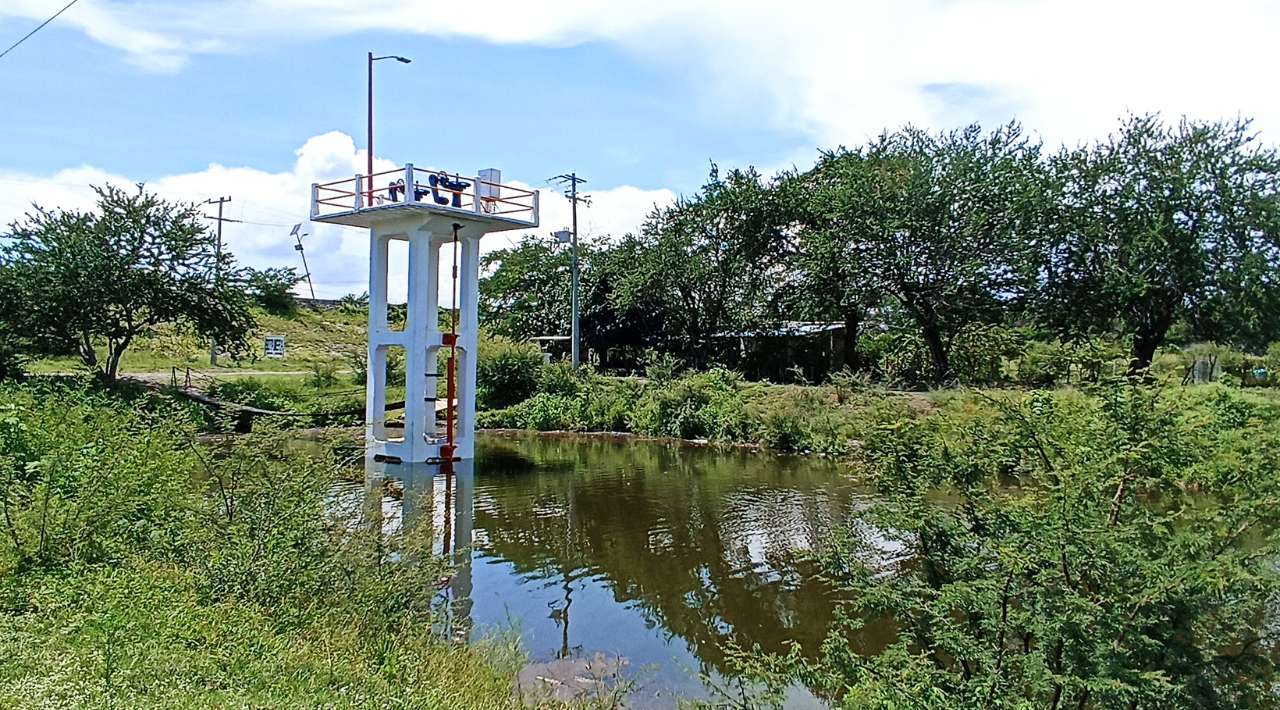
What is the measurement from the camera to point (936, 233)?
29.5m

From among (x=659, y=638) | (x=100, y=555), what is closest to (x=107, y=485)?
(x=100, y=555)

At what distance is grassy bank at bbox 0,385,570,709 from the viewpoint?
17.6ft

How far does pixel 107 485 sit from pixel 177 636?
10.5ft

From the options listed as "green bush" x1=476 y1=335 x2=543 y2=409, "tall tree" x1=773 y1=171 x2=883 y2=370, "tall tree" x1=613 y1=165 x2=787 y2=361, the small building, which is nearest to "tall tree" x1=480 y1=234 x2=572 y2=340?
the small building

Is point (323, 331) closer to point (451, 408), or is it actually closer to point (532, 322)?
point (532, 322)

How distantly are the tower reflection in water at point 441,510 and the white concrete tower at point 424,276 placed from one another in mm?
599

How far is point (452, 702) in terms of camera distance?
19.7 feet

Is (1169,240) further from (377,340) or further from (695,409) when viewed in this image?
(377,340)

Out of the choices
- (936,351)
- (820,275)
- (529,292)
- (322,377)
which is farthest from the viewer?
(529,292)

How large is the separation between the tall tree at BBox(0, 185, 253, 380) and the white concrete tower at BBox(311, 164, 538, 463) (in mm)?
10713

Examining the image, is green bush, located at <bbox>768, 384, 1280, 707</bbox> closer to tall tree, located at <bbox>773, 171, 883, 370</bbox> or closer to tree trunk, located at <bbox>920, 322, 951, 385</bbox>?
tree trunk, located at <bbox>920, 322, 951, 385</bbox>

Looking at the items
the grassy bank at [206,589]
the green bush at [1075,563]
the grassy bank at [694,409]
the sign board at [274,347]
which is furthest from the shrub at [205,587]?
the sign board at [274,347]

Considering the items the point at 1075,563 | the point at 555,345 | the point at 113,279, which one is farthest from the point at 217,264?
the point at 1075,563

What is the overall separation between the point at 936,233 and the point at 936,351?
13.3 ft
